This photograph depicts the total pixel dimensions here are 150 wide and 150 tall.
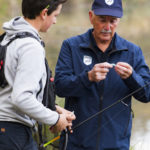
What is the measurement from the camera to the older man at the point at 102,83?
2.70 m

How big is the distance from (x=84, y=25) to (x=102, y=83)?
16.0 meters

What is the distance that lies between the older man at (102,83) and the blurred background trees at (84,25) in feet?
18.9

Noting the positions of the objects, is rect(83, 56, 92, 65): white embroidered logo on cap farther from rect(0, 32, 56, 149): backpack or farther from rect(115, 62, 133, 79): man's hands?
rect(0, 32, 56, 149): backpack

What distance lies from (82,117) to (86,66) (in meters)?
0.33

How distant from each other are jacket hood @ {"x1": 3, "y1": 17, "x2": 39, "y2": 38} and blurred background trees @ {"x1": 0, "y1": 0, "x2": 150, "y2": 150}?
6388 mm

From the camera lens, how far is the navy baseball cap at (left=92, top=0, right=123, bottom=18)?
2.80 m

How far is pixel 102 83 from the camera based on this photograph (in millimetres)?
2725

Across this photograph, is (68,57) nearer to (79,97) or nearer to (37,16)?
(79,97)

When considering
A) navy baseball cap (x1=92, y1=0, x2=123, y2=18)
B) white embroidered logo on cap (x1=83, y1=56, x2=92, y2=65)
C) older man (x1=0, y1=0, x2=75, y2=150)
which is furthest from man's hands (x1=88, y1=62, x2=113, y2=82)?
navy baseball cap (x1=92, y1=0, x2=123, y2=18)

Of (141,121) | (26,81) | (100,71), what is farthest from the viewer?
(141,121)

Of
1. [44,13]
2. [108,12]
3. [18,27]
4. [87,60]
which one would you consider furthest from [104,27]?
[18,27]

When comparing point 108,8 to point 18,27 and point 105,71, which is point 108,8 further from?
point 18,27

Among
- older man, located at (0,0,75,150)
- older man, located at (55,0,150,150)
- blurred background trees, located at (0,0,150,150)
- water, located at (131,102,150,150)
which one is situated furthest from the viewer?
blurred background trees, located at (0,0,150,150)

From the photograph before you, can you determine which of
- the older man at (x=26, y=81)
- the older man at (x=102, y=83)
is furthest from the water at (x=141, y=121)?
the older man at (x=26, y=81)
